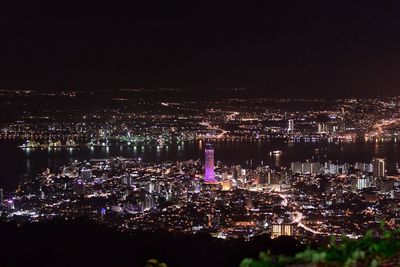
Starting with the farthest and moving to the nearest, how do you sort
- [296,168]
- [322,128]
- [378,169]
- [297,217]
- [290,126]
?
[290,126], [322,128], [296,168], [378,169], [297,217]

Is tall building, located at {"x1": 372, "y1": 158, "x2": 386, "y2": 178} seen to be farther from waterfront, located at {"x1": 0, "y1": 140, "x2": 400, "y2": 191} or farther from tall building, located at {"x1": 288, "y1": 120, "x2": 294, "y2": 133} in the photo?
tall building, located at {"x1": 288, "y1": 120, "x2": 294, "y2": 133}

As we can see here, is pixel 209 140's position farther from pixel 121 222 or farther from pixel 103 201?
pixel 121 222

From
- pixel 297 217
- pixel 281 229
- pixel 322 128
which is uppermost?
pixel 281 229

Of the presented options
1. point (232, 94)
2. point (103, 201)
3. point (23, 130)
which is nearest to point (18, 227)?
point (103, 201)

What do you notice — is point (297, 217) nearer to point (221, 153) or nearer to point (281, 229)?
point (281, 229)

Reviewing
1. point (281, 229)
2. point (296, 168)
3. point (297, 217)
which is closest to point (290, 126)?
point (296, 168)

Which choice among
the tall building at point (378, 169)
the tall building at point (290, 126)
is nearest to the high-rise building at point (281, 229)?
the tall building at point (378, 169)

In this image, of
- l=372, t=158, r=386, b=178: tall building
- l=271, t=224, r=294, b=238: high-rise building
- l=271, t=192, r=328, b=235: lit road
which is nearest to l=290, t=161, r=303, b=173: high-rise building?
l=372, t=158, r=386, b=178: tall building

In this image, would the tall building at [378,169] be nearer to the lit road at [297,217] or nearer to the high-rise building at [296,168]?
the high-rise building at [296,168]
